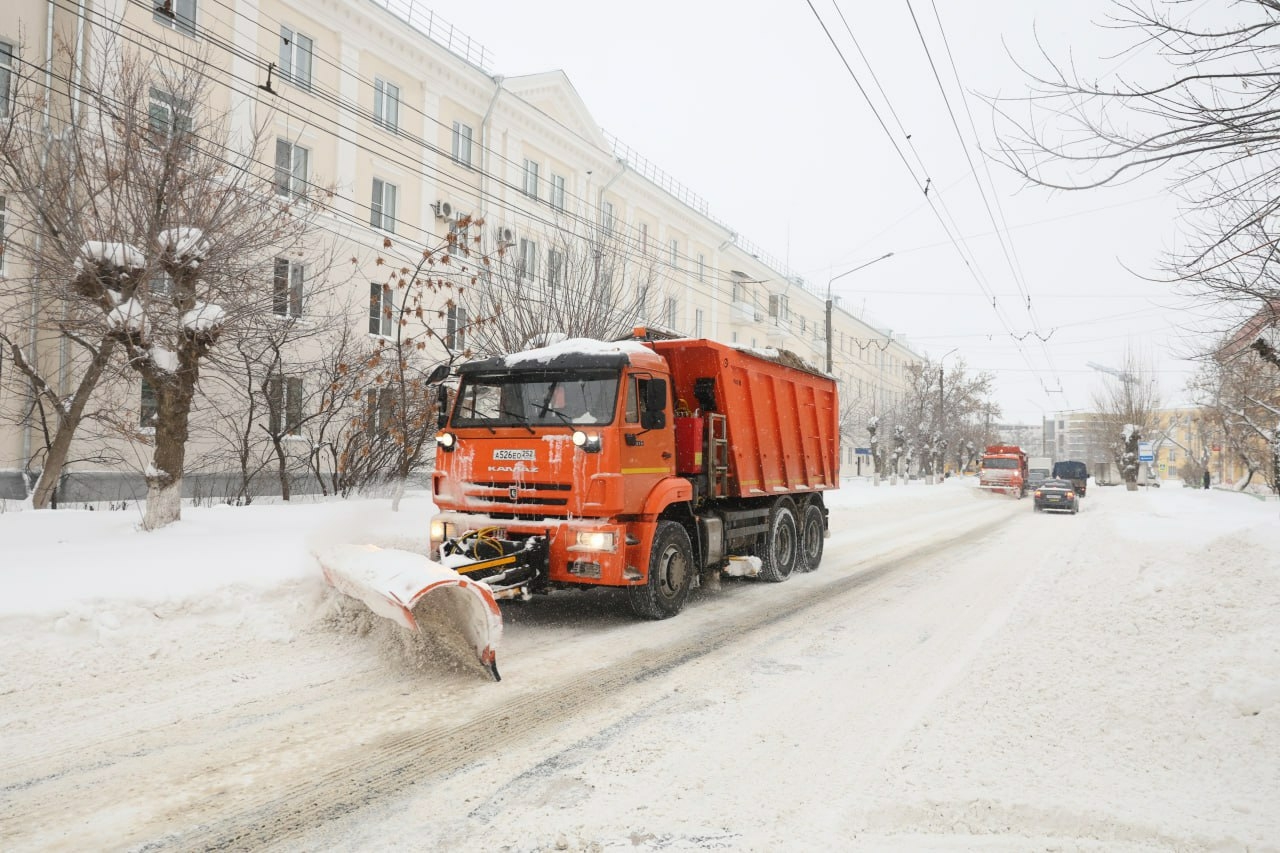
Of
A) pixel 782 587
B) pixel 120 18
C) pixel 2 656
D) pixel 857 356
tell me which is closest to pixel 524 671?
pixel 2 656

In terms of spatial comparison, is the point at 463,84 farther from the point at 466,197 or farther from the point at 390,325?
the point at 390,325

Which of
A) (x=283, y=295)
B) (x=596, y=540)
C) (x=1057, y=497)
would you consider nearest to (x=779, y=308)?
(x=1057, y=497)

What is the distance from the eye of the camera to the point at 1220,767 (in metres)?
3.97

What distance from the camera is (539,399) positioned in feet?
25.1

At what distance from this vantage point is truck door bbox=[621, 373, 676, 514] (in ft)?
24.2

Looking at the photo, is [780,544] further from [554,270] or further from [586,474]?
[554,270]

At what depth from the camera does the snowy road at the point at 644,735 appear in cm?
336

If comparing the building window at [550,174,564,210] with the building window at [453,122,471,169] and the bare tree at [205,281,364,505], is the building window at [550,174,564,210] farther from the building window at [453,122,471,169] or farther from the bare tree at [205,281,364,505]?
the bare tree at [205,281,364,505]

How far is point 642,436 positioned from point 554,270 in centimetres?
1024

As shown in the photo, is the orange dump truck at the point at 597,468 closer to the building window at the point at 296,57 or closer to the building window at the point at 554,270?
the building window at the point at 554,270

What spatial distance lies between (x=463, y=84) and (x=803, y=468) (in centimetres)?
1957

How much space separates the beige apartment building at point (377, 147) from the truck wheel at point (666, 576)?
7299 mm

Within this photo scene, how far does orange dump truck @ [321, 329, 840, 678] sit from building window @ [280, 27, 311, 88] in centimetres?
1644

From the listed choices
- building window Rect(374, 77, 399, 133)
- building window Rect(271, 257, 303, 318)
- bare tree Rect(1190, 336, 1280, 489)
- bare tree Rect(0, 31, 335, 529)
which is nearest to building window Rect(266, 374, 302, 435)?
building window Rect(271, 257, 303, 318)
